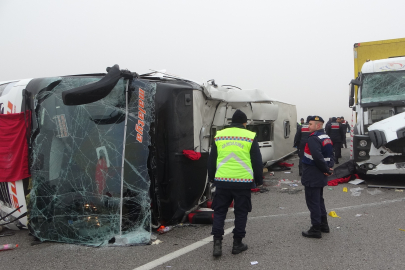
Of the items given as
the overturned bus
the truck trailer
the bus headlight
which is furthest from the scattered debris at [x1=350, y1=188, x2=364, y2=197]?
the overturned bus

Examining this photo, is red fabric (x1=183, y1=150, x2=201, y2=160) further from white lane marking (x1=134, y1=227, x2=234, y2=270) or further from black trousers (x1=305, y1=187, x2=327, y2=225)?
black trousers (x1=305, y1=187, x2=327, y2=225)

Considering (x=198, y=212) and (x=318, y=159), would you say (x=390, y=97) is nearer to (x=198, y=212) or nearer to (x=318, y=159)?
(x=318, y=159)

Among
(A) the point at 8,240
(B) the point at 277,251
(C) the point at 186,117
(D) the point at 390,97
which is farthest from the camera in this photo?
(D) the point at 390,97

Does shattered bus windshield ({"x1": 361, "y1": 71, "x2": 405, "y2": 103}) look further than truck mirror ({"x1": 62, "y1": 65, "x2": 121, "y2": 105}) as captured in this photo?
Yes

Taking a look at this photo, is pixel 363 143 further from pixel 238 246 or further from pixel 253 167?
pixel 238 246

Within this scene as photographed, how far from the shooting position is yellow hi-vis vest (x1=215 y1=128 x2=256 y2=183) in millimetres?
3910

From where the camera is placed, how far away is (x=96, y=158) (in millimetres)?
4535

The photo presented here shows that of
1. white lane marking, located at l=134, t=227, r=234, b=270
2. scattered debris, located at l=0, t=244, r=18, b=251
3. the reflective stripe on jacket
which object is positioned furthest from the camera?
the reflective stripe on jacket

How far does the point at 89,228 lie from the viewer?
4.44 metres

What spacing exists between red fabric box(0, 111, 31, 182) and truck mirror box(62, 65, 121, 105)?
856 millimetres

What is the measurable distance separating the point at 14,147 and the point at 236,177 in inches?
119

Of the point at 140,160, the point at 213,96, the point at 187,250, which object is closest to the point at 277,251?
the point at 187,250

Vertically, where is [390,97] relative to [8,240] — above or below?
above

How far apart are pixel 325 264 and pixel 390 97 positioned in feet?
18.6
